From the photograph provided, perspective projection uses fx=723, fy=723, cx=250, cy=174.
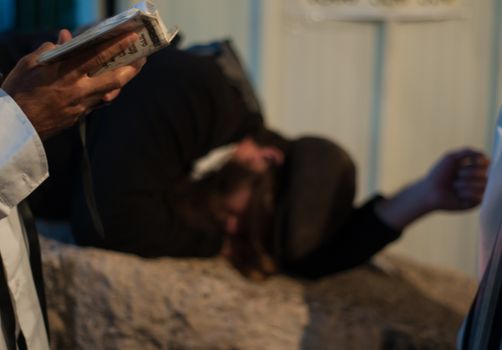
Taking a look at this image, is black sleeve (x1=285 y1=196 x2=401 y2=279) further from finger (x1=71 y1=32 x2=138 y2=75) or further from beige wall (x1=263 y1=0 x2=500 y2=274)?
beige wall (x1=263 y1=0 x2=500 y2=274)

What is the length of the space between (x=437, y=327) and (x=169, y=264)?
487mm

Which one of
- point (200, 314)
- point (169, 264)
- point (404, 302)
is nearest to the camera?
point (200, 314)

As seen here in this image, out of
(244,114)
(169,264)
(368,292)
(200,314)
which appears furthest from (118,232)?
(368,292)

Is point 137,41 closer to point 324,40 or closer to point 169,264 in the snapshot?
point 169,264

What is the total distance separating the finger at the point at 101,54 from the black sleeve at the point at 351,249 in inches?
32.9

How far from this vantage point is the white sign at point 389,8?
2.38 meters

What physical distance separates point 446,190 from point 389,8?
1.17 metres

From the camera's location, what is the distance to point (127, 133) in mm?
1236

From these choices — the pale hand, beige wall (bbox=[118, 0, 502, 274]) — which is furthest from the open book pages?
beige wall (bbox=[118, 0, 502, 274])

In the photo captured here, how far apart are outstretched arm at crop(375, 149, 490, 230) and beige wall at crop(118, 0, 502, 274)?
3.41ft

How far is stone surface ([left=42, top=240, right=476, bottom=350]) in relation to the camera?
1.16m

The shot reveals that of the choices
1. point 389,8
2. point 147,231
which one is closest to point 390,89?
point 389,8

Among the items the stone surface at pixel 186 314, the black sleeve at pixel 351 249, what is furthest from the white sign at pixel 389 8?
the stone surface at pixel 186 314

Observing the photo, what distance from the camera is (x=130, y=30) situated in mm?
708
